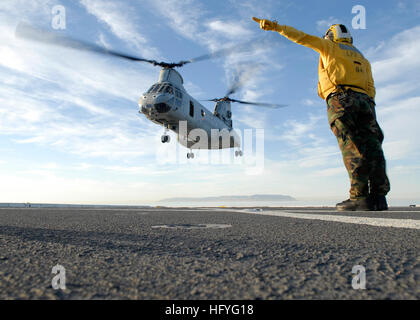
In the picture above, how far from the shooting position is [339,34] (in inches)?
152

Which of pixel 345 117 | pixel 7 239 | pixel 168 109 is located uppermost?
pixel 168 109

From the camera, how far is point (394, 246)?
1439mm

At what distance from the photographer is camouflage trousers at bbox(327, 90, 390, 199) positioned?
3.49 meters

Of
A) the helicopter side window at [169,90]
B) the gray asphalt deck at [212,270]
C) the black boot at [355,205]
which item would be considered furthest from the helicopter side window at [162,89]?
the gray asphalt deck at [212,270]

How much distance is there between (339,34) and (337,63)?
0.63 meters

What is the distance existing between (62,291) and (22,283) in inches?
6.8

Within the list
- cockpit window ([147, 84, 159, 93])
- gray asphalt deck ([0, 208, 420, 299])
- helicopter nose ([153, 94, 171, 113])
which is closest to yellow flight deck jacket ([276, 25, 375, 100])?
gray asphalt deck ([0, 208, 420, 299])

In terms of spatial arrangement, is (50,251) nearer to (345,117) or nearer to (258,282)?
(258,282)

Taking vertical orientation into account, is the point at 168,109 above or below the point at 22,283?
above

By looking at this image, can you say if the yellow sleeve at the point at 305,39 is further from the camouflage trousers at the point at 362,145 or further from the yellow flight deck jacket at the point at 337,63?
the camouflage trousers at the point at 362,145

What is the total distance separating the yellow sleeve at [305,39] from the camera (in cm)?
355
